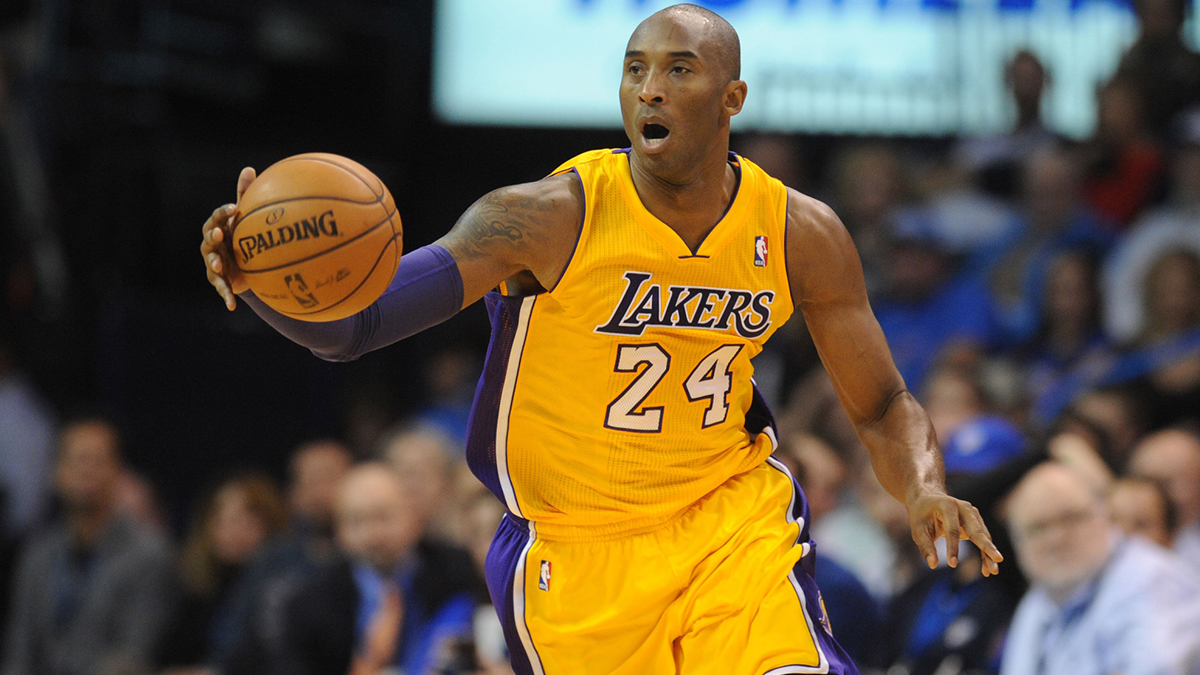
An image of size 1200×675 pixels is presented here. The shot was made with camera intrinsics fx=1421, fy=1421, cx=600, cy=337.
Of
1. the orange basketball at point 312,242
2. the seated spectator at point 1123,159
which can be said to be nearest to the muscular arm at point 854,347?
the orange basketball at point 312,242

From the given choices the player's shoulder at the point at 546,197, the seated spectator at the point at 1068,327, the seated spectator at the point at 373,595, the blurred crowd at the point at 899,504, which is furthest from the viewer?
the seated spectator at the point at 1068,327

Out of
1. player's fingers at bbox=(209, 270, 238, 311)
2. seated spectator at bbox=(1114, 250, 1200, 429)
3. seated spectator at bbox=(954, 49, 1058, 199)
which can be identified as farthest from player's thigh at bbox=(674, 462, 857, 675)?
seated spectator at bbox=(954, 49, 1058, 199)

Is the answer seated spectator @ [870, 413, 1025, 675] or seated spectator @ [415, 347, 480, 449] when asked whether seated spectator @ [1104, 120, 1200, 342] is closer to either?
seated spectator @ [870, 413, 1025, 675]

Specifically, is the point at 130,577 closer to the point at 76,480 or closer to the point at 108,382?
the point at 76,480

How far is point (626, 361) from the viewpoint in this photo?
4051mm

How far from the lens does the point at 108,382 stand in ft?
35.9

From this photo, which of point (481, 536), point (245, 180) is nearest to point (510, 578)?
point (245, 180)

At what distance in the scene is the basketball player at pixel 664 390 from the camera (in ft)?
13.0

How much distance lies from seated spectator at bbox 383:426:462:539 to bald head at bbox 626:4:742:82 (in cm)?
437

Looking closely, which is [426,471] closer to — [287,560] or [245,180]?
[287,560]

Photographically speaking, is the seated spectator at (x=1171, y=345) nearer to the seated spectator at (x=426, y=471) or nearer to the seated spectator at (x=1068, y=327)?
the seated spectator at (x=1068, y=327)

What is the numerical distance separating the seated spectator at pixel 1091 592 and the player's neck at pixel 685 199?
2.23m

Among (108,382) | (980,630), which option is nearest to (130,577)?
(108,382)

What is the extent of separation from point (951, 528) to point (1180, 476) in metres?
3.23
